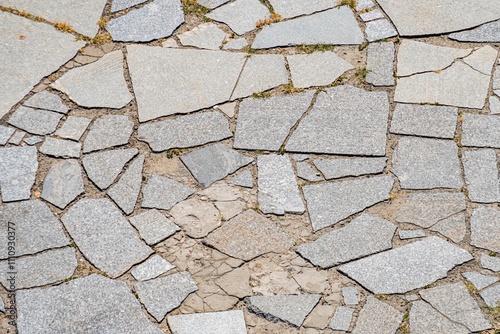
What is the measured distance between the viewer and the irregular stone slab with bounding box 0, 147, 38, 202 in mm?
3973

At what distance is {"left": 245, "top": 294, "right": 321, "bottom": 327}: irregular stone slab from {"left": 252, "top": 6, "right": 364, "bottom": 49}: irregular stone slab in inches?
77.4

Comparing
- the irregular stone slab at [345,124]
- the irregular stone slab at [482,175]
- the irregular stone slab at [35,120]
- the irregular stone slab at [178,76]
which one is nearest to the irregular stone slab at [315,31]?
the irregular stone slab at [178,76]

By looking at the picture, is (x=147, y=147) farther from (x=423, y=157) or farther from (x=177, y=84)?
(x=423, y=157)

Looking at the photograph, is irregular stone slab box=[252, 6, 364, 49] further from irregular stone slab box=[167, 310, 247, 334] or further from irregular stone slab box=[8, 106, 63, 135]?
irregular stone slab box=[167, 310, 247, 334]

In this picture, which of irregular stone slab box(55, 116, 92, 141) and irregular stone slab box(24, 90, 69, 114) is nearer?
irregular stone slab box(55, 116, 92, 141)

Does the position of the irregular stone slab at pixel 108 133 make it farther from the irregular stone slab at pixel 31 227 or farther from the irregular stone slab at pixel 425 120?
the irregular stone slab at pixel 425 120

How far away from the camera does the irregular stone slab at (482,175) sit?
13.1 ft

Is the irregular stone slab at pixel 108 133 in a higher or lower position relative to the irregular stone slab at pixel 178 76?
lower

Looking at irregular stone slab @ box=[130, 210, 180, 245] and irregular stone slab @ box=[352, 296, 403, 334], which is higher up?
irregular stone slab @ box=[130, 210, 180, 245]

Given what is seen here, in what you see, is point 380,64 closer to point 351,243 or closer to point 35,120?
point 351,243

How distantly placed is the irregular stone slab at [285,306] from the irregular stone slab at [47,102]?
1.80 meters

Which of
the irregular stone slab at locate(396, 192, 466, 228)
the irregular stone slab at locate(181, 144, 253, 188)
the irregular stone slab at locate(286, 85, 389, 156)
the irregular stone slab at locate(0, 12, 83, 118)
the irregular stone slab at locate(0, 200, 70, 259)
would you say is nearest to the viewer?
the irregular stone slab at locate(0, 200, 70, 259)

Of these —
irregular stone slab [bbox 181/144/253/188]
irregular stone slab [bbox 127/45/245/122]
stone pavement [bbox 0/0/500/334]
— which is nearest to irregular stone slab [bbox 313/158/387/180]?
stone pavement [bbox 0/0/500/334]

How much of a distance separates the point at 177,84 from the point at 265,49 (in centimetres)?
66
